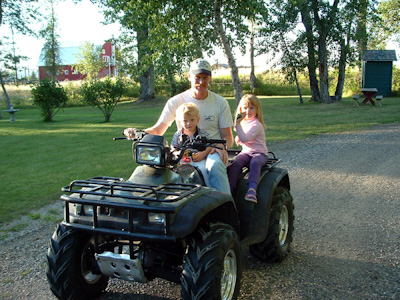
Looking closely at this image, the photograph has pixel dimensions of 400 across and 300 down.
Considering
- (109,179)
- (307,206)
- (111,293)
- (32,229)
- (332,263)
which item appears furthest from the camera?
(307,206)

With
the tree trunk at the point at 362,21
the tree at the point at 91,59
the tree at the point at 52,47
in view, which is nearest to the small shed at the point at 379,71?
the tree trunk at the point at 362,21

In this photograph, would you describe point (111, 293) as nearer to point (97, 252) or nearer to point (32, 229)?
point (97, 252)

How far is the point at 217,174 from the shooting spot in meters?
4.16

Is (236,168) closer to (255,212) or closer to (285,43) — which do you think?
(255,212)

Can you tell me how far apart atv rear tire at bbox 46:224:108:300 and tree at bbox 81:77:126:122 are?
68.1 ft

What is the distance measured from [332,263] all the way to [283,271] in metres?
0.58

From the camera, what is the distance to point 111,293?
424 cm

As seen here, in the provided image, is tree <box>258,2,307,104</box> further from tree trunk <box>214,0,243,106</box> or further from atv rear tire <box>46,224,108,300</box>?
atv rear tire <box>46,224,108,300</box>

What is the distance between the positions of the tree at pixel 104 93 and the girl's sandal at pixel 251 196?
20.4m

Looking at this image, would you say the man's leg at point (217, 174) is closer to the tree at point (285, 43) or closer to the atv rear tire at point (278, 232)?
the atv rear tire at point (278, 232)

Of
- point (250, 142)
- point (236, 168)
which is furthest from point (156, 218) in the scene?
point (250, 142)

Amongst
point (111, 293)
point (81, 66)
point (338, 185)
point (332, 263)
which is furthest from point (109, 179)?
Answer: point (81, 66)

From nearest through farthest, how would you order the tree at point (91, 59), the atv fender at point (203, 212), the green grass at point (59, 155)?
the atv fender at point (203, 212), the green grass at point (59, 155), the tree at point (91, 59)

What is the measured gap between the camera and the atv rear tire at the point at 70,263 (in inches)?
142
